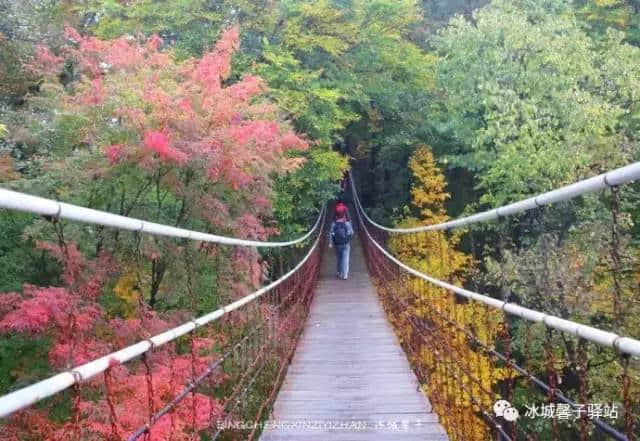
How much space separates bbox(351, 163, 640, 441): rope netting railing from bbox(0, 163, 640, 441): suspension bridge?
0.04 ft

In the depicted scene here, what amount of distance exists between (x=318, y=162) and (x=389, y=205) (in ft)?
23.1

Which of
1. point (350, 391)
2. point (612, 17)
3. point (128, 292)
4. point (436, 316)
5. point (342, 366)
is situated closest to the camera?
point (436, 316)

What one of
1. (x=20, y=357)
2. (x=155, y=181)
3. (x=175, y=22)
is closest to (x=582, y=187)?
(x=155, y=181)

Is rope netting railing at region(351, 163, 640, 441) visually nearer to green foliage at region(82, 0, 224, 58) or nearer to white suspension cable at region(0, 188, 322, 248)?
white suspension cable at region(0, 188, 322, 248)

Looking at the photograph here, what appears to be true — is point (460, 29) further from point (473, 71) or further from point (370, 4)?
point (370, 4)

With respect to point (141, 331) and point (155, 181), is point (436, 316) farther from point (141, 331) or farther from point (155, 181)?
point (155, 181)

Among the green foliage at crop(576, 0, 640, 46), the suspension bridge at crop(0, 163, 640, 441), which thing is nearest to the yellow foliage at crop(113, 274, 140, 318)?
the suspension bridge at crop(0, 163, 640, 441)

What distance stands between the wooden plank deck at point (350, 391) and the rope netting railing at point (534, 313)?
0.16m

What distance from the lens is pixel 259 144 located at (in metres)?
5.70

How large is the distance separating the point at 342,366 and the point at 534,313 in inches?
144

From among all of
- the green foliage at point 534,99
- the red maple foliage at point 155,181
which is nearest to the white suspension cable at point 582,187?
the red maple foliage at point 155,181

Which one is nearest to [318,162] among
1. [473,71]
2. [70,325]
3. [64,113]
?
[473,71]

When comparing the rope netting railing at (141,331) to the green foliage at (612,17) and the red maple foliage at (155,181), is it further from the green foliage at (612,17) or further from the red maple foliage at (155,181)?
the green foliage at (612,17)

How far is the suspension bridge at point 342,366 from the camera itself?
120cm
